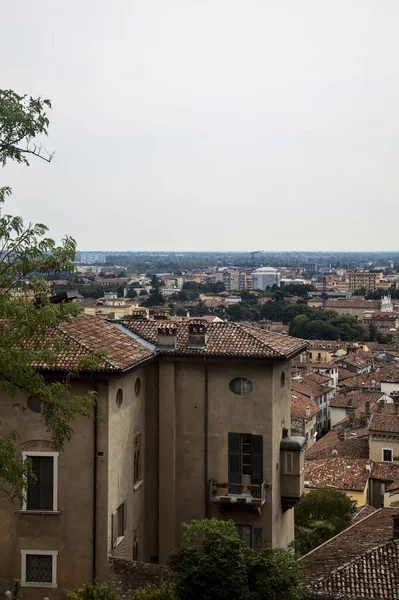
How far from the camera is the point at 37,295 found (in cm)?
1428

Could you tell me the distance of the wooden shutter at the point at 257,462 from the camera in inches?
834

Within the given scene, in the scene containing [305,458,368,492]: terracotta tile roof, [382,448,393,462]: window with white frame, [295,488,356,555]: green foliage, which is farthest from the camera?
[382,448,393,462]: window with white frame

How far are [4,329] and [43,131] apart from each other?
3.15 meters

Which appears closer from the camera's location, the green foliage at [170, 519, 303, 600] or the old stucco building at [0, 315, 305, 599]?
the green foliage at [170, 519, 303, 600]

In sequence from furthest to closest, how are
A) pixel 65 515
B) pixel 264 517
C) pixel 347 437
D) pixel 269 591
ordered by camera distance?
pixel 347 437 → pixel 264 517 → pixel 65 515 → pixel 269 591

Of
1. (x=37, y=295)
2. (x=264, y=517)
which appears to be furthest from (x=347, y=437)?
(x=37, y=295)

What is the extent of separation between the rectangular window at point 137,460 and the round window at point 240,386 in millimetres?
2487

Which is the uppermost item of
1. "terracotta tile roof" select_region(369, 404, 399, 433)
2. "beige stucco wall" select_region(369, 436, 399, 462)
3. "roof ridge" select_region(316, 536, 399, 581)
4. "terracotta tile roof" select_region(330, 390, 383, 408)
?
"roof ridge" select_region(316, 536, 399, 581)

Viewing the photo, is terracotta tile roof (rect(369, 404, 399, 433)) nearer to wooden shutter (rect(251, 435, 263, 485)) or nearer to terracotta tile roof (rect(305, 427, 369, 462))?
terracotta tile roof (rect(305, 427, 369, 462))

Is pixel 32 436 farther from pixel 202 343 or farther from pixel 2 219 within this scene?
pixel 2 219

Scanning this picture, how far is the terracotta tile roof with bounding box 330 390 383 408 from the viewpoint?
70.7 m

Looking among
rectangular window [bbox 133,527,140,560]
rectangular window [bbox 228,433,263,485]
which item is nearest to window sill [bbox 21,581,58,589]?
rectangular window [bbox 133,527,140,560]

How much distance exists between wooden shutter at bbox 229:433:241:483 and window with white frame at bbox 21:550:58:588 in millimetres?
4681

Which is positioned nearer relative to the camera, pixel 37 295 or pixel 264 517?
pixel 37 295
